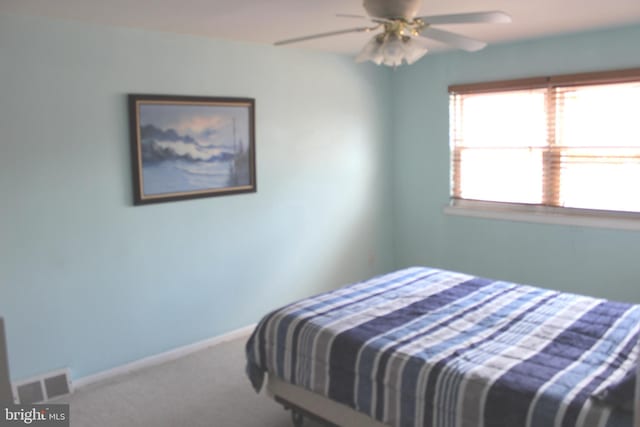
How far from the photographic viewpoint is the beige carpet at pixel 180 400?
308cm

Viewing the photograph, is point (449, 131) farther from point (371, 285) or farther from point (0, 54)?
point (0, 54)

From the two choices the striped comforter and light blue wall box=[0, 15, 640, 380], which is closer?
the striped comforter

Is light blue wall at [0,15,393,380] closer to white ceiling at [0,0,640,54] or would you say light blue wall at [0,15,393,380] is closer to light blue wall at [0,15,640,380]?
light blue wall at [0,15,640,380]

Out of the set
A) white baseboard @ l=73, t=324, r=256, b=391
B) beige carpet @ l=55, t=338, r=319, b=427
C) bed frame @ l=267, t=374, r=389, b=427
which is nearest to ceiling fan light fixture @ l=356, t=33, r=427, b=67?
bed frame @ l=267, t=374, r=389, b=427

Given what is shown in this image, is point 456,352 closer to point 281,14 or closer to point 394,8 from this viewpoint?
point 394,8

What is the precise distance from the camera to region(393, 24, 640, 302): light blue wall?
4.07m

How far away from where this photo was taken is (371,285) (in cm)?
344

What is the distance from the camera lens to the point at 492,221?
15.6 ft

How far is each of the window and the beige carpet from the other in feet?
8.49

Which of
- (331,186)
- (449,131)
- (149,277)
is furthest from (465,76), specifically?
(149,277)

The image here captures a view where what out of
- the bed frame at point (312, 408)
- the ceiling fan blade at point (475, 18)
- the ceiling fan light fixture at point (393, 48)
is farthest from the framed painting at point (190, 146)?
the ceiling fan blade at point (475, 18)

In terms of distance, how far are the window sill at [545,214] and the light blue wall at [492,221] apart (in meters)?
0.05

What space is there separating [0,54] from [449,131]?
3.47 meters

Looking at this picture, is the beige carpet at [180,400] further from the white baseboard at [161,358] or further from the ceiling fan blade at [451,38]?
the ceiling fan blade at [451,38]
